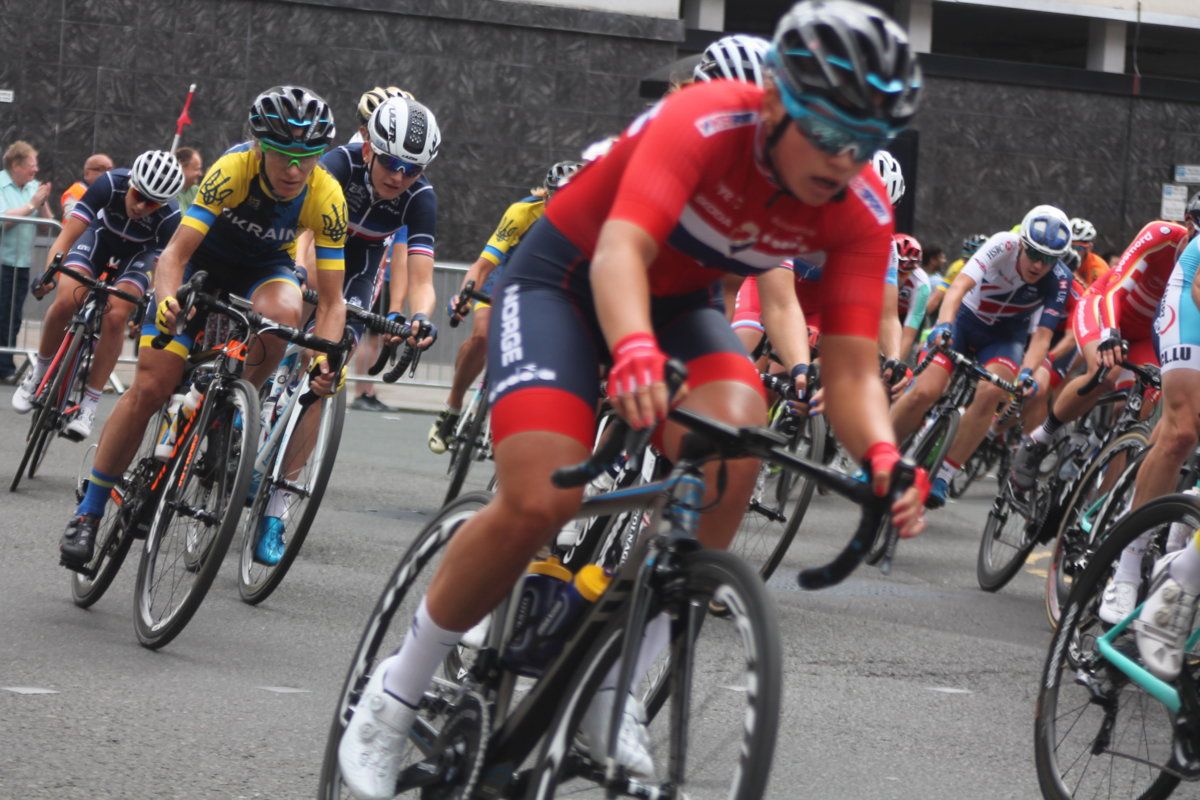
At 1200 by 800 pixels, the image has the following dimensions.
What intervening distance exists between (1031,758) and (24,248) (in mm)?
12268

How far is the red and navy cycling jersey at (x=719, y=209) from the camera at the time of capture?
3.54m

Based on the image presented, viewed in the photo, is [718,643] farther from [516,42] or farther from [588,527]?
[516,42]

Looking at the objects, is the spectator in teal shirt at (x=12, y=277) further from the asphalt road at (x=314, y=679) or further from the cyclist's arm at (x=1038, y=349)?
the cyclist's arm at (x=1038, y=349)

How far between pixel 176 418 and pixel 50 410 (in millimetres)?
3572

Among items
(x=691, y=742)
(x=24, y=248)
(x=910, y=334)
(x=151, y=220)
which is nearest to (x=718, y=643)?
(x=691, y=742)

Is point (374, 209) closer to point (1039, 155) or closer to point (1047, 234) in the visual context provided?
point (1047, 234)

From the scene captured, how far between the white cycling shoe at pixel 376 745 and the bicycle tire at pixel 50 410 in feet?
21.7

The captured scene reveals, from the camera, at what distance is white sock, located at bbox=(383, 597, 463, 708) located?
3.95 meters

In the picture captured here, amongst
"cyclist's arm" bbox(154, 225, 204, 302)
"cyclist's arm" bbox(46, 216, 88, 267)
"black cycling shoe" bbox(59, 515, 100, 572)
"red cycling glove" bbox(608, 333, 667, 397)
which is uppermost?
"red cycling glove" bbox(608, 333, 667, 397)

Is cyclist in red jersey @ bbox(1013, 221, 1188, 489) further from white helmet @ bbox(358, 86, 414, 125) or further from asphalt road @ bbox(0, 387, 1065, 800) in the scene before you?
white helmet @ bbox(358, 86, 414, 125)

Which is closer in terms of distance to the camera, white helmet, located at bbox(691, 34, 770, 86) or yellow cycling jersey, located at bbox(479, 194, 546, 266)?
white helmet, located at bbox(691, 34, 770, 86)

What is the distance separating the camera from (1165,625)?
15.4 feet

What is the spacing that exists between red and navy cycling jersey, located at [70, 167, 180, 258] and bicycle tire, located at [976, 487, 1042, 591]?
4875mm

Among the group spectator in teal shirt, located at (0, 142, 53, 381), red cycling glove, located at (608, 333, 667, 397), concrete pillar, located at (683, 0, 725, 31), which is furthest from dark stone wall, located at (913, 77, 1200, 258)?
red cycling glove, located at (608, 333, 667, 397)
